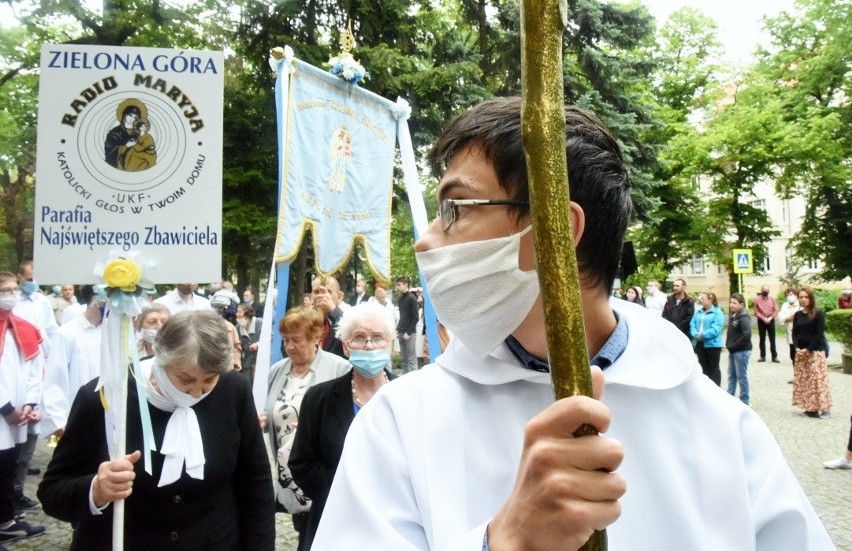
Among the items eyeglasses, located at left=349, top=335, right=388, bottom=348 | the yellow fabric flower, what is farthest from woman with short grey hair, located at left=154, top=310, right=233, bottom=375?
eyeglasses, located at left=349, top=335, right=388, bottom=348

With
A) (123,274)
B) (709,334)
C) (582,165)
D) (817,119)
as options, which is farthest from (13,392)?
(817,119)

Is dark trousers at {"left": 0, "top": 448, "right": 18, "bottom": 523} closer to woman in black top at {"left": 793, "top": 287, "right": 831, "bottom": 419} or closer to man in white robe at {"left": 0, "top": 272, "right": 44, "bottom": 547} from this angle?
man in white robe at {"left": 0, "top": 272, "right": 44, "bottom": 547}

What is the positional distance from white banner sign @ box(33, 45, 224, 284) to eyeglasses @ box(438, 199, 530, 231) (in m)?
2.11

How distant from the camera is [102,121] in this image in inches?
127

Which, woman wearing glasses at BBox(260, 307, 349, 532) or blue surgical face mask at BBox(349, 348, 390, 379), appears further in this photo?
woman wearing glasses at BBox(260, 307, 349, 532)

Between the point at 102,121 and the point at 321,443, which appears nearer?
the point at 102,121

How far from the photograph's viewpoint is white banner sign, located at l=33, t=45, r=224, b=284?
124 inches

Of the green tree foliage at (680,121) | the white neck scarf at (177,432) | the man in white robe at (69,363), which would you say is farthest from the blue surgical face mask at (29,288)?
the green tree foliage at (680,121)

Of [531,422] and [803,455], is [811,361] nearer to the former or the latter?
[803,455]

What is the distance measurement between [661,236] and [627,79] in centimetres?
1362

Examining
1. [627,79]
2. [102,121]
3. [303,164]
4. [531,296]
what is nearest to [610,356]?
[531,296]

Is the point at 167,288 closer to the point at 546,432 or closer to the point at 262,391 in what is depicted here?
the point at 262,391

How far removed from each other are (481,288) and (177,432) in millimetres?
2009

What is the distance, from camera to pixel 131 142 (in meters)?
3.31
